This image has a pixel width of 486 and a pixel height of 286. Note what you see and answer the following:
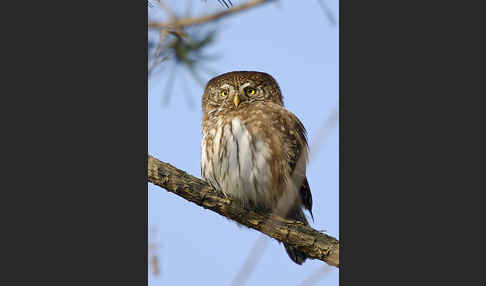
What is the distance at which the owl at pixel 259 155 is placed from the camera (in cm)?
403

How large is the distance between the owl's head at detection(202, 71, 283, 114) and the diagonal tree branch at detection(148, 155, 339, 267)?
38.3 inches

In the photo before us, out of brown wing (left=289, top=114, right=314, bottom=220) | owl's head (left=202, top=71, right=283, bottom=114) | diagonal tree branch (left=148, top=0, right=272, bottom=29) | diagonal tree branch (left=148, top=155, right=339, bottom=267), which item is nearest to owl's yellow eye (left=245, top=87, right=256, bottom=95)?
owl's head (left=202, top=71, right=283, bottom=114)

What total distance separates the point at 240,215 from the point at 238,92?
1.10 meters

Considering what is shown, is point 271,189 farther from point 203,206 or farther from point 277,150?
point 203,206

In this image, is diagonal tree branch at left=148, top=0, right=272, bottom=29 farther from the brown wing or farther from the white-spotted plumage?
the brown wing

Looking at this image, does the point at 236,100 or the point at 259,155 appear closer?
the point at 259,155

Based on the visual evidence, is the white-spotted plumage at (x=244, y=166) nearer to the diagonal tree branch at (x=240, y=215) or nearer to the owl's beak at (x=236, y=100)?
the diagonal tree branch at (x=240, y=215)

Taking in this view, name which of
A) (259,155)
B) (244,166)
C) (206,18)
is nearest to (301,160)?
(259,155)

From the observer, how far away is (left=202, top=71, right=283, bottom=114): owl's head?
14.3 ft

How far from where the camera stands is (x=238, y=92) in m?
4.49

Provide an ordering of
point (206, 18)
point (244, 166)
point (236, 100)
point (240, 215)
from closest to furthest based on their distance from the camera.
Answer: point (206, 18)
point (240, 215)
point (244, 166)
point (236, 100)

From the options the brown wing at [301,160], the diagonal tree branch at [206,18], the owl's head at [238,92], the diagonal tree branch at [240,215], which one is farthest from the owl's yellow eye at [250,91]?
the diagonal tree branch at [206,18]

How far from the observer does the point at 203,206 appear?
370 cm

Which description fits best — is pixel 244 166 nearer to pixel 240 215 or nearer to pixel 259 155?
pixel 259 155
